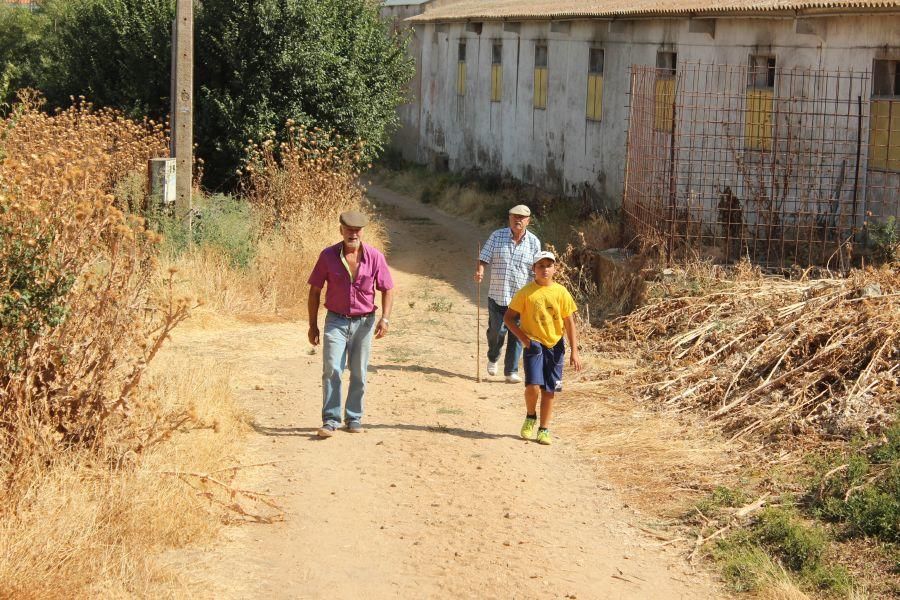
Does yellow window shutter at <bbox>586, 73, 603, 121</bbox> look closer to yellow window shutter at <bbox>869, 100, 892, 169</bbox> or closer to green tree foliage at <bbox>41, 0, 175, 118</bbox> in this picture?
yellow window shutter at <bbox>869, 100, 892, 169</bbox>

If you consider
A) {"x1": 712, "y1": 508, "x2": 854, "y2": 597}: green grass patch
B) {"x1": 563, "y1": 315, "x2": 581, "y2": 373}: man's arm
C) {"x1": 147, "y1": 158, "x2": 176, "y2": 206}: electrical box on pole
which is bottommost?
{"x1": 712, "y1": 508, "x2": 854, "y2": 597}: green grass patch

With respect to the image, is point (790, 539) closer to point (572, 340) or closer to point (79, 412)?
point (572, 340)

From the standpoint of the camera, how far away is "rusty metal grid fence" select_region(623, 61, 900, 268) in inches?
524

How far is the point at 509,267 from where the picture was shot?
10719 mm

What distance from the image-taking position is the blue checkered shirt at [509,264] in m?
10.7

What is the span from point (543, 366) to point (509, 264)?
2.02 meters

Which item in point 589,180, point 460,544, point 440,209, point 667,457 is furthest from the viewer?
point 440,209

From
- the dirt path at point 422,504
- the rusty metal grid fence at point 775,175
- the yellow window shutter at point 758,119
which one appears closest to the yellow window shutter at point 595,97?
the rusty metal grid fence at point 775,175

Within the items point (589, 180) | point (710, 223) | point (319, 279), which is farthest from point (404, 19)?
point (319, 279)

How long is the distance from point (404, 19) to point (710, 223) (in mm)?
17972

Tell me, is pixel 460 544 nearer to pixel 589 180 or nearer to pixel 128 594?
pixel 128 594

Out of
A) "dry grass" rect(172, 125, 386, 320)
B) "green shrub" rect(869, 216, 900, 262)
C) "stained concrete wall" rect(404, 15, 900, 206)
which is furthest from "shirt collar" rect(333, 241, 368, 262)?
"stained concrete wall" rect(404, 15, 900, 206)

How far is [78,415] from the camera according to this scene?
6.88 metres

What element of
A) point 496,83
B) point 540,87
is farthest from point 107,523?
point 496,83
